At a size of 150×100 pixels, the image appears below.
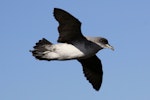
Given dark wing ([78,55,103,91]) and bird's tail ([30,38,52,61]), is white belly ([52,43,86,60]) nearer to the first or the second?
bird's tail ([30,38,52,61])

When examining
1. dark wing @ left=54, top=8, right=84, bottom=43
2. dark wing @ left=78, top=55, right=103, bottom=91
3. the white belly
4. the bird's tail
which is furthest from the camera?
dark wing @ left=78, top=55, right=103, bottom=91

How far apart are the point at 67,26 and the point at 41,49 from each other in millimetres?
943

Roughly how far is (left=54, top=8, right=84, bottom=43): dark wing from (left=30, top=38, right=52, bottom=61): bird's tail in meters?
0.39

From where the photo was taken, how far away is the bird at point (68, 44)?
1153 centimetres

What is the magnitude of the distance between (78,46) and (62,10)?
1118mm

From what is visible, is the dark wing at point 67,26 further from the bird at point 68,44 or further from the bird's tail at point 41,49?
the bird's tail at point 41,49

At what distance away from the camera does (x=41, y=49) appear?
476 inches

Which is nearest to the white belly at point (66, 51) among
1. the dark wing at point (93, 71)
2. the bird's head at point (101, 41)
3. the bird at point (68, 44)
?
the bird at point (68, 44)

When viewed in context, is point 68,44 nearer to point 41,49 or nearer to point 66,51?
point 66,51

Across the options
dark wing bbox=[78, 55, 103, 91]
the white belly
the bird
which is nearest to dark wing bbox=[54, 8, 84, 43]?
the bird

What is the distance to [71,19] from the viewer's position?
38.2 feet

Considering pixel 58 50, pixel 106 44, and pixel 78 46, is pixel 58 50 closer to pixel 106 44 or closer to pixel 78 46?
pixel 78 46

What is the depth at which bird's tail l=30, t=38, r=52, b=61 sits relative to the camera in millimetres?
11945

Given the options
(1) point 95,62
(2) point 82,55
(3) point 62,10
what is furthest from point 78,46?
(1) point 95,62
